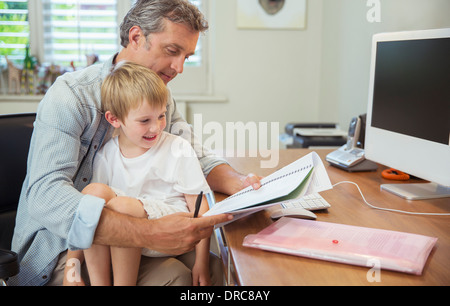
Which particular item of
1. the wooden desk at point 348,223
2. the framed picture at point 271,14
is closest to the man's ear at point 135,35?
the wooden desk at point 348,223

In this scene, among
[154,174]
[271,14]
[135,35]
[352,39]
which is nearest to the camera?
[154,174]

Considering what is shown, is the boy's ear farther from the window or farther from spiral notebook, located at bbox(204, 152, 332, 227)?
the window

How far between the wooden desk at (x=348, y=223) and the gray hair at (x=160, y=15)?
54cm

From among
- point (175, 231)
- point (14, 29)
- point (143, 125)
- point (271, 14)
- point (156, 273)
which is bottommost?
point (156, 273)

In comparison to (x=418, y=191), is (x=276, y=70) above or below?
above

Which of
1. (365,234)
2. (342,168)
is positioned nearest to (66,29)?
(342,168)

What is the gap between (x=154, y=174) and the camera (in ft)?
4.06

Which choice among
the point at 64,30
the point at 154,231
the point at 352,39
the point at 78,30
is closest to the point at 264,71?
the point at 352,39

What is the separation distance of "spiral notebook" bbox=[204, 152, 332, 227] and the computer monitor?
413 mm

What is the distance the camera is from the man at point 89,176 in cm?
98

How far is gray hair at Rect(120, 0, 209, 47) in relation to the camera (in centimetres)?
131

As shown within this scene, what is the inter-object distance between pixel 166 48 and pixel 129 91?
0.25 meters

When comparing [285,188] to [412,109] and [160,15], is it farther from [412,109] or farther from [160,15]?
[160,15]

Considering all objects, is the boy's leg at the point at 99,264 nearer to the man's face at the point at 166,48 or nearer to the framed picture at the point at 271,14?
the man's face at the point at 166,48
